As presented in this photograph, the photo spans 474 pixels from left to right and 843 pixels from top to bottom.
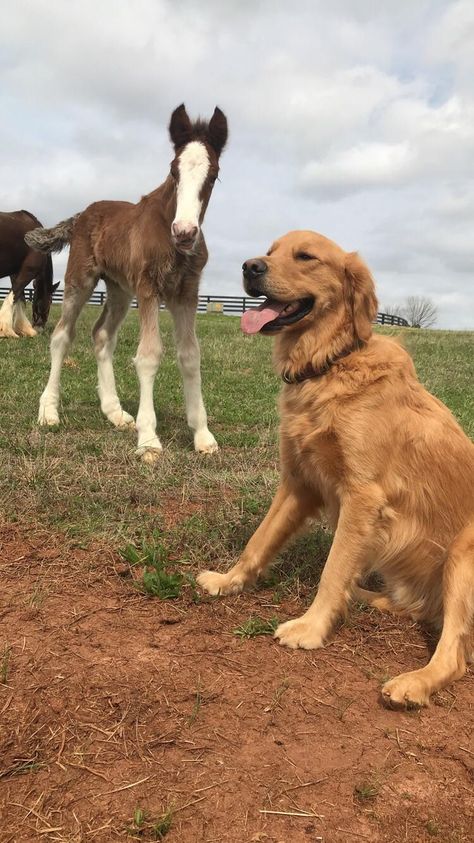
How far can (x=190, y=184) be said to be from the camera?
555 centimetres

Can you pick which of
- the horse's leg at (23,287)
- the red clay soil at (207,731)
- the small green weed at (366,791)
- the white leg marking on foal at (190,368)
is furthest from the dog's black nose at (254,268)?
the horse's leg at (23,287)

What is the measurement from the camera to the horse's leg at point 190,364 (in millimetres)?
6281

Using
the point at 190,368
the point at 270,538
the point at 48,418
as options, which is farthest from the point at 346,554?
the point at 48,418

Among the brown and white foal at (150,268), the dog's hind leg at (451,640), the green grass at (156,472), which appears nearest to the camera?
the dog's hind leg at (451,640)

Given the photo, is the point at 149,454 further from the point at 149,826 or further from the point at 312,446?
the point at 149,826

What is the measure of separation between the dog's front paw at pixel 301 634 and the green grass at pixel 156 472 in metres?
0.43

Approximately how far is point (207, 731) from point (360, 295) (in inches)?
89.9

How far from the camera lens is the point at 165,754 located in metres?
2.10

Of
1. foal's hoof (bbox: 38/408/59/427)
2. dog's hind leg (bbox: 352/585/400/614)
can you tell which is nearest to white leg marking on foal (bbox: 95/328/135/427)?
foal's hoof (bbox: 38/408/59/427)

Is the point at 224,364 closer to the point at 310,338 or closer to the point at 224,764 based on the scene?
the point at 310,338

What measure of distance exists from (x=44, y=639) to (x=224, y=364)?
31.3ft

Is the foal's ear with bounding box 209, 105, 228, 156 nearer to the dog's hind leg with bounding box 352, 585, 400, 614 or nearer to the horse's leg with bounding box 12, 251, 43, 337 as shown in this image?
the dog's hind leg with bounding box 352, 585, 400, 614

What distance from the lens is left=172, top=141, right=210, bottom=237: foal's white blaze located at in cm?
538

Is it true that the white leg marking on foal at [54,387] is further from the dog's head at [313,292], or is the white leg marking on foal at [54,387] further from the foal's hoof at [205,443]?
the dog's head at [313,292]
